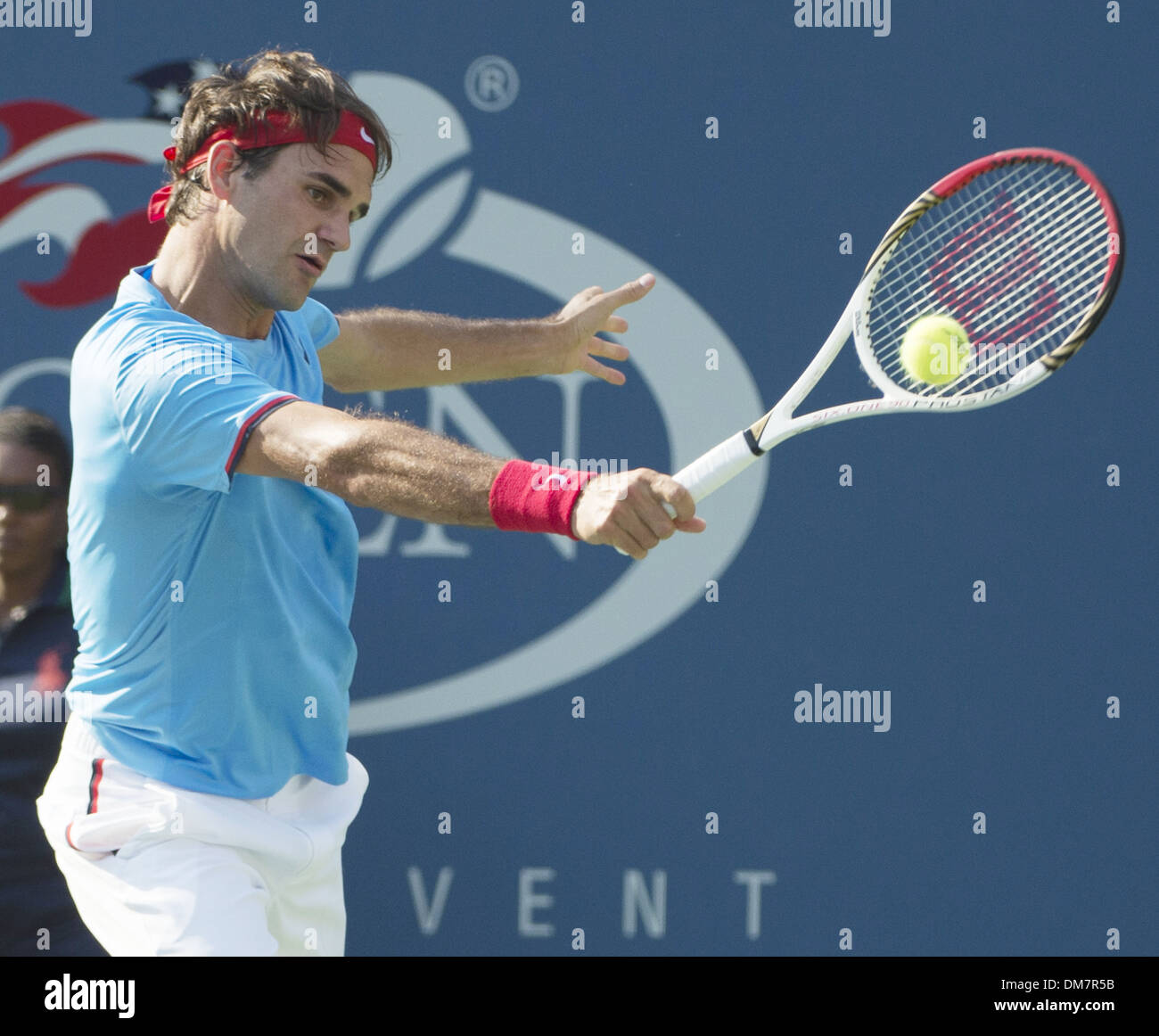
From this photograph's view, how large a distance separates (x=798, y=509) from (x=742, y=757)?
2.05 ft

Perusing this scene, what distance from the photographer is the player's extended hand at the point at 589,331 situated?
3172 mm

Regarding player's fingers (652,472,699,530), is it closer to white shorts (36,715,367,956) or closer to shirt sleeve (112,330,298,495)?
shirt sleeve (112,330,298,495)

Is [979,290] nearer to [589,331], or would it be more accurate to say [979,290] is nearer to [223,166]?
[589,331]

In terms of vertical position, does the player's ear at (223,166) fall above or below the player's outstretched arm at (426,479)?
above

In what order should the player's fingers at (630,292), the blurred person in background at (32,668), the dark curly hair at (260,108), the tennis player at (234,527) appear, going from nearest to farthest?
the tennis player at (234,527) → the dark curly hair at (260,108) → the player's fingers at (630,292) → the blurred person in background at (32,668)

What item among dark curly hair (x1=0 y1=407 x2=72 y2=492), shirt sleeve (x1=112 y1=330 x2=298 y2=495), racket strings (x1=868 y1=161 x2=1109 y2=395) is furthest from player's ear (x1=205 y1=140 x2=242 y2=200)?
dark curly hair (x1=0 y1=407 x2=72 y2=492)

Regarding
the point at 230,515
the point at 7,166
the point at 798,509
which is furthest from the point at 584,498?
the point at 7,166

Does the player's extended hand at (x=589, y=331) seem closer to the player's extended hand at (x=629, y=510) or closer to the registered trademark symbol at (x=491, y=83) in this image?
the registered trademark symbol at (x=491, y=83)

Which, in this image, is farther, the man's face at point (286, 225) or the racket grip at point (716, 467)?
the man's face at point (286, 225)

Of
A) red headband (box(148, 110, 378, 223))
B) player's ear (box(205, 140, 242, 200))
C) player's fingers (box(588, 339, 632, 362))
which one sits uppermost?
red headband (box(148, 110, 378, 223))

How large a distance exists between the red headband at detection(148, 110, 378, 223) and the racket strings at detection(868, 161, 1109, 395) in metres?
0.96

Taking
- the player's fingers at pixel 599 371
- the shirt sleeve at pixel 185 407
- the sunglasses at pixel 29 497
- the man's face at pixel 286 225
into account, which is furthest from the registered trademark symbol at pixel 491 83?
the shirt sleeve at pixel 185 407

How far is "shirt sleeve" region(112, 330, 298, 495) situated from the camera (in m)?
2.16
